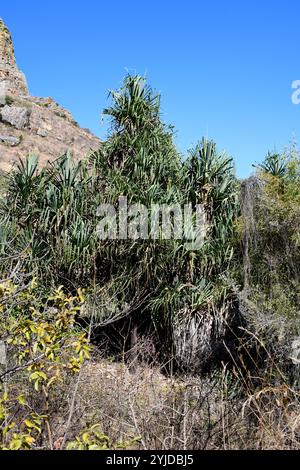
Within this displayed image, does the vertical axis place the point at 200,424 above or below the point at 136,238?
below

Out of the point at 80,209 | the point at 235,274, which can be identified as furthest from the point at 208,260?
the point at 80,209

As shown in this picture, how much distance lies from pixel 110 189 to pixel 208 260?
9.09ft

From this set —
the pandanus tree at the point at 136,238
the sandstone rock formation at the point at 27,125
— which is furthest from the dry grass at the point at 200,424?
the sandstone rock formation at the point at 27,125

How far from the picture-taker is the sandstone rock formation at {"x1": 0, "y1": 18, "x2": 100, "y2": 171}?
32.5 metres

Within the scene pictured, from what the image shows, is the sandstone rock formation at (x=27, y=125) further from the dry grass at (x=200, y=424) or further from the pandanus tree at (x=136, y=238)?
the dry grass at (x=200, y=424)

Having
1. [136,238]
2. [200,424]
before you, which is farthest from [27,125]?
[200,424]

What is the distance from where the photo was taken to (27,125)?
121 ft

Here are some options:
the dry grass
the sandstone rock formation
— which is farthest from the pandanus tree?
the sandstone rock formation

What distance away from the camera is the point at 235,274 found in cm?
1104

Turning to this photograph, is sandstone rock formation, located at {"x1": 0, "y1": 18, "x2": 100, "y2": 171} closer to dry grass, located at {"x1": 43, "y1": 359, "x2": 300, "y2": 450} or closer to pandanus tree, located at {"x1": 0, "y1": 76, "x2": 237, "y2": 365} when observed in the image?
pandanus tree, located at {"x1": 0, "y1": 76, "x2": 237, "y2": 365}

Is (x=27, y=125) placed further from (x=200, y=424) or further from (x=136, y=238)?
(x=200, y=424)

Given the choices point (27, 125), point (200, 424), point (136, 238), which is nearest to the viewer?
point (200, 424)
